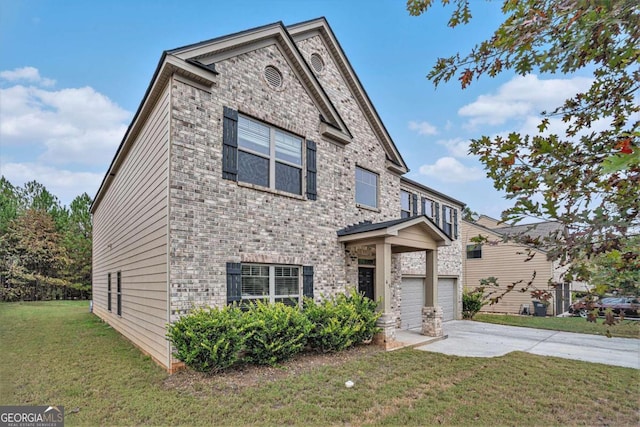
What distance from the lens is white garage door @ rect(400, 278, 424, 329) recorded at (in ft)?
43.5

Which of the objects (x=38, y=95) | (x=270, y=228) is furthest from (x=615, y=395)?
(x=38, y=95)

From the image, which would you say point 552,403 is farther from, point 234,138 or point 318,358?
point 234,138

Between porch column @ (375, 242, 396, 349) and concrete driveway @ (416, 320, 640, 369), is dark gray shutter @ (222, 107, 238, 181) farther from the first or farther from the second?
concrete driveway @ (416, 320, 640, 369)

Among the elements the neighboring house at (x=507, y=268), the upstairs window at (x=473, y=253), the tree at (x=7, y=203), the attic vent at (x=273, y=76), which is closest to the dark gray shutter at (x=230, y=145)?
the attic vent at (x=273, y=76)

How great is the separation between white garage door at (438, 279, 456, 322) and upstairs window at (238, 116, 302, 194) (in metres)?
9.75

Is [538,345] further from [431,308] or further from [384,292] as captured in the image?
[384,292]

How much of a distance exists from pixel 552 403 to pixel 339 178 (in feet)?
23.5

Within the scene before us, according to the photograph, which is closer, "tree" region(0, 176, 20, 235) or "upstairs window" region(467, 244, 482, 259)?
"upstairs window" region(467, 244, 482, 259)

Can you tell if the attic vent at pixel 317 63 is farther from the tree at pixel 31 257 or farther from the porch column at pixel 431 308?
the tree at pixel 31 257

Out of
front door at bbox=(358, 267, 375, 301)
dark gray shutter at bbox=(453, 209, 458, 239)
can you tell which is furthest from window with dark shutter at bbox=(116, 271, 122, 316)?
dark gray shutter at bbox=(453, 209, 458, 239)

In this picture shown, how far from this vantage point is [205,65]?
7.71 m

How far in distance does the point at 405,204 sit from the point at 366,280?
178 inches

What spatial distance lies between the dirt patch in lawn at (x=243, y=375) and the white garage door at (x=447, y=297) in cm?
907

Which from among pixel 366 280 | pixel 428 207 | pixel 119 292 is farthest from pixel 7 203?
pixel 428 207
